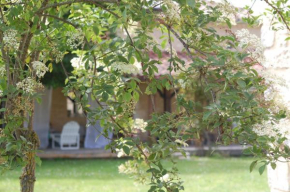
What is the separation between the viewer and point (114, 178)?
9.96m

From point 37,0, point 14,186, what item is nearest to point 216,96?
point 37,0

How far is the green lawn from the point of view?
8641mm

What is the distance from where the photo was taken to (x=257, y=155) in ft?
6.51

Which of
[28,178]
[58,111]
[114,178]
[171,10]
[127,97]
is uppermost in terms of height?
[58,111]

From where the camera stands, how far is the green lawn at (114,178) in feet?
28.3

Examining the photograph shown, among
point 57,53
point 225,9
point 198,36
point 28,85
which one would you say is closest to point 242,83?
point 198,36

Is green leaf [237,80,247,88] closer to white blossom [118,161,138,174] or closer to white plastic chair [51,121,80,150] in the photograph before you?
white blossom [118,161,138,174]

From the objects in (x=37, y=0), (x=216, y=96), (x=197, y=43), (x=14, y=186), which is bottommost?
(x=14, y=186)

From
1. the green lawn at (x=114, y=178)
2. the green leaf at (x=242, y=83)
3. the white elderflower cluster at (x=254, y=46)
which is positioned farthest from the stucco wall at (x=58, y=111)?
the green leaf at (x=242, y=83)

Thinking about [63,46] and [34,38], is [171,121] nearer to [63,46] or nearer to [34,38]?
[63,46]

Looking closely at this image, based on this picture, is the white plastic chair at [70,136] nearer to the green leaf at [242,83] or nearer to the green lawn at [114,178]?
the green lawn at [114,178]

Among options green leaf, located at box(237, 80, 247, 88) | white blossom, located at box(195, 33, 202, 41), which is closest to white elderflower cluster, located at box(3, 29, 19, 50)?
white blossom, located at box(195, 33, 202, 41)

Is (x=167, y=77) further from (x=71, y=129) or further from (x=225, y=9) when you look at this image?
(x=71, y=129)

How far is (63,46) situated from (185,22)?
0.74 metres
